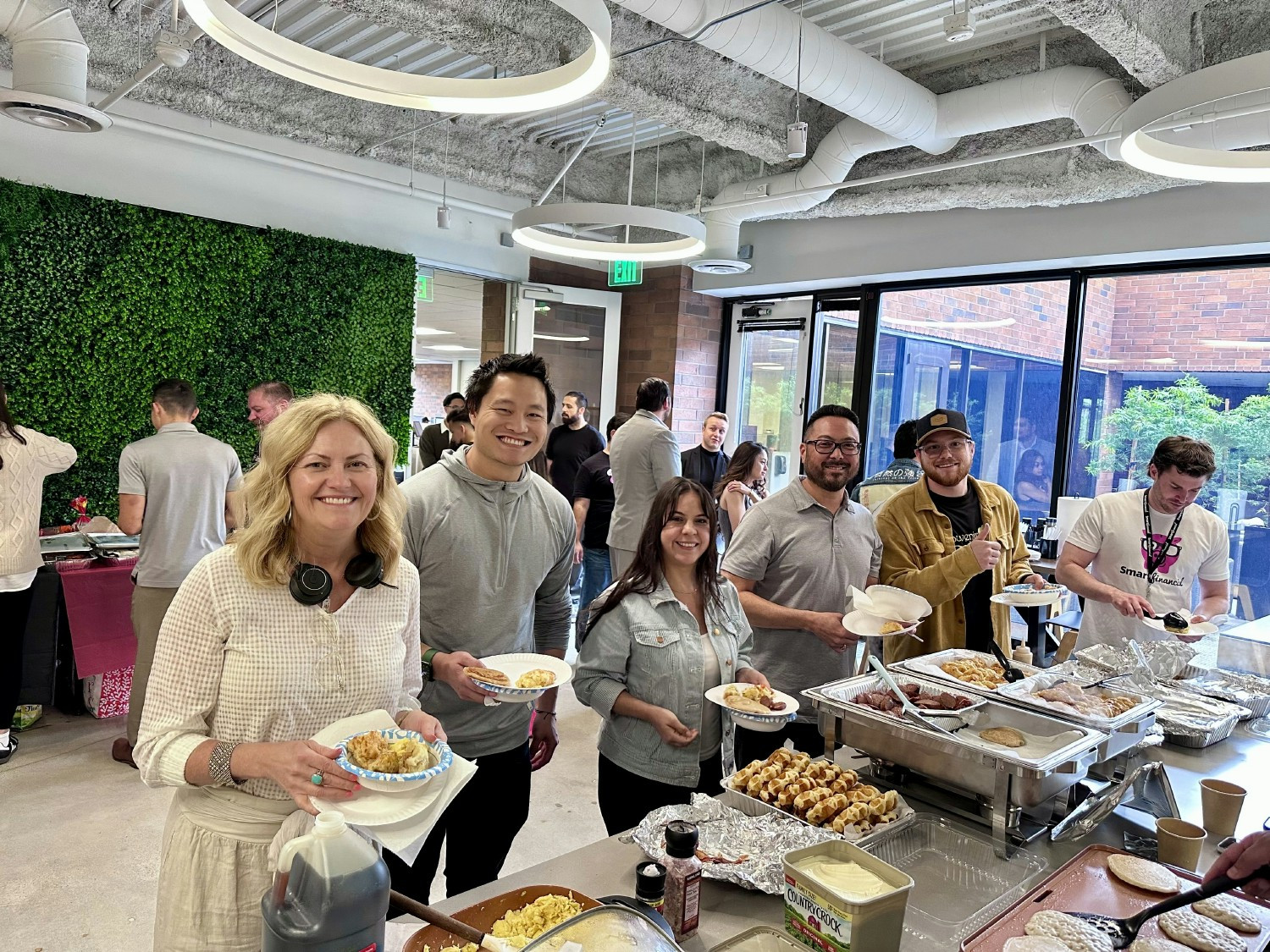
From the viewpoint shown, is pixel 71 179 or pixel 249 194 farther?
pixel 249 194

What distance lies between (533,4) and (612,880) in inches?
153

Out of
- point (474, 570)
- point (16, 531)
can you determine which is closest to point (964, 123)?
point (474, 570)

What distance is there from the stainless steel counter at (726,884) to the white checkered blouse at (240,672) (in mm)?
428

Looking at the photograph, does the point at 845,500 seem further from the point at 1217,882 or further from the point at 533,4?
the point at 533,4

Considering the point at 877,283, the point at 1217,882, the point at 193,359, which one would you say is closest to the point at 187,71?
the point at 193,359

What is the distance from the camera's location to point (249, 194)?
246 inches

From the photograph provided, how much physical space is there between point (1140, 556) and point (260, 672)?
3110mm

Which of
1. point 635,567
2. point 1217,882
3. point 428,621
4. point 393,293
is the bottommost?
point 1217,882

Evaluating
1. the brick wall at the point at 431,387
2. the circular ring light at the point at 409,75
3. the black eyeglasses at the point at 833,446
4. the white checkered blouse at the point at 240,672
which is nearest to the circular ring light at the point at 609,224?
the circular ring light at the point at 409,75

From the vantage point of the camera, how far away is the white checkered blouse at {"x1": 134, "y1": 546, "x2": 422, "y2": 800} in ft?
4.84

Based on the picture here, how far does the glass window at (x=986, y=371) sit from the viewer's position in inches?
254

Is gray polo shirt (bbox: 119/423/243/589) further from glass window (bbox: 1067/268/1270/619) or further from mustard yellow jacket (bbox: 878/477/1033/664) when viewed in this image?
glass window (bbox: 1067/268/1270/619)

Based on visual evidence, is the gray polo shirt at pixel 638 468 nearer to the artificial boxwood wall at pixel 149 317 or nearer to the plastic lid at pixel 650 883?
the artificial boxwood wall at pixel 149 317

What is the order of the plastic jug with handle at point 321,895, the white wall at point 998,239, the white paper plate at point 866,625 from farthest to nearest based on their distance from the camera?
1. the white wall at point 998,239
2. the white paper plate at point 866,625
3. the plastic jug with handle at point 321,895
